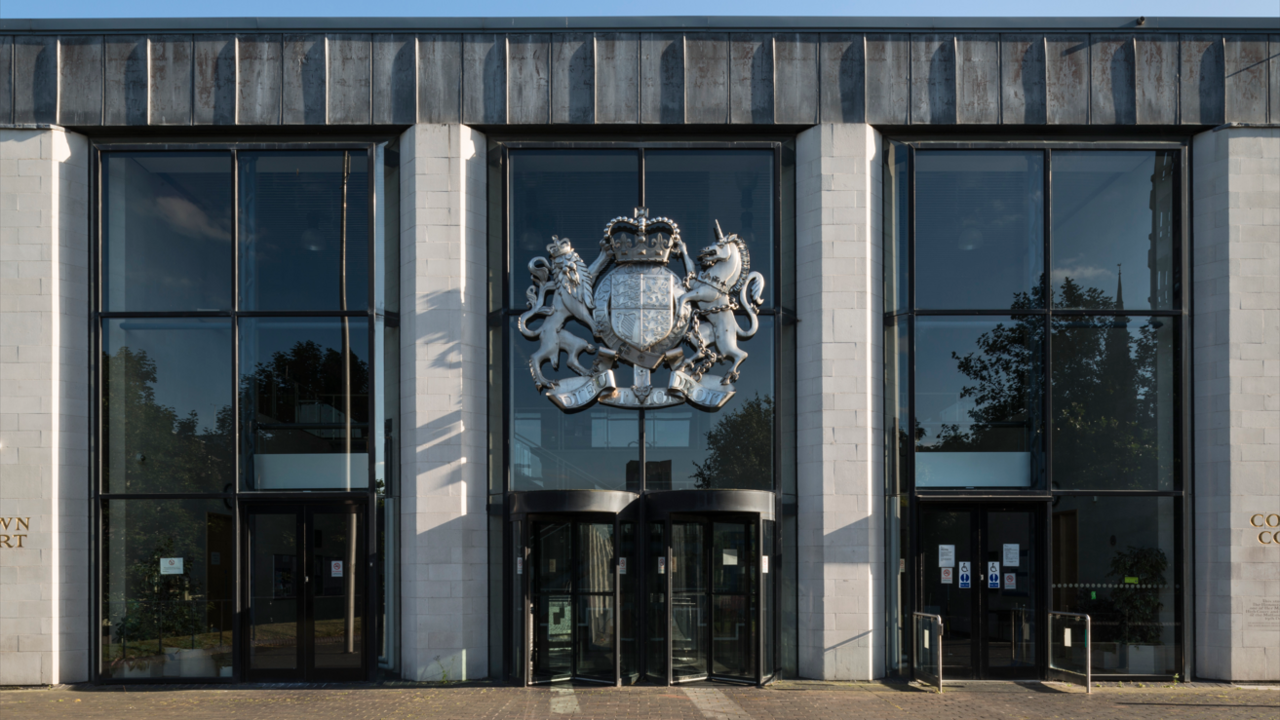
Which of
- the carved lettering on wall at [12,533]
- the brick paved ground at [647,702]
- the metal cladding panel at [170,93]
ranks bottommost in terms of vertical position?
the brick paved ground at [647,702]

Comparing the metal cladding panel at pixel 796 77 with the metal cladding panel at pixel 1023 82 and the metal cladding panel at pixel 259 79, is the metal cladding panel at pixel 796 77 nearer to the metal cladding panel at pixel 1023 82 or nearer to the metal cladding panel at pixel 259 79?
the metal cladding panel at pixel 1023 82

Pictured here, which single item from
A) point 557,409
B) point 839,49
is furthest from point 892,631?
point 839,49

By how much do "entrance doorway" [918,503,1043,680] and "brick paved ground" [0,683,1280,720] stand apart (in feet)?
1.30

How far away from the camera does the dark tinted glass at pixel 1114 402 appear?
1422 centimetres

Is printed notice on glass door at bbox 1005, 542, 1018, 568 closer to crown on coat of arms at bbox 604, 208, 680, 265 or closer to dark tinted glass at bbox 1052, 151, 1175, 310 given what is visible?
dark tinted glass at bbox 1052, 151, 1175, 310

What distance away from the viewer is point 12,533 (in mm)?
13812

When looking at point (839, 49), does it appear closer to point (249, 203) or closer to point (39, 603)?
point (249, 203)

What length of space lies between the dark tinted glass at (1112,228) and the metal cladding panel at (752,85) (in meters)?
4.21

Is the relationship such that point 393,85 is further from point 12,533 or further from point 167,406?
point 12,533

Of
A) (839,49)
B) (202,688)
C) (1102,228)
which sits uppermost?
(839,49)

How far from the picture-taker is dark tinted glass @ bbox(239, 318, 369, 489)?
14.1 m

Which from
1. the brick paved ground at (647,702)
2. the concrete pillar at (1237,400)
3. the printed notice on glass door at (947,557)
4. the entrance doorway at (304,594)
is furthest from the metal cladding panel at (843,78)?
the entrance doorway at (304,594)

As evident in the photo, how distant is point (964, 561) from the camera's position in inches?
552

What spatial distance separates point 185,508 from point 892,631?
9.84 m
